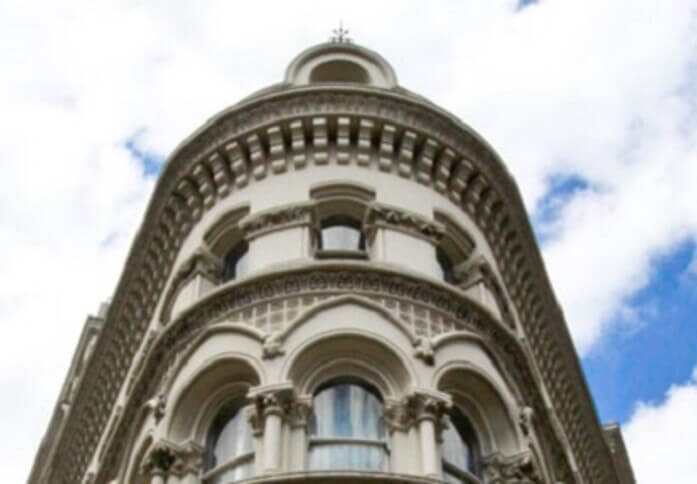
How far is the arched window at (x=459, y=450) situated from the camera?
2064cm

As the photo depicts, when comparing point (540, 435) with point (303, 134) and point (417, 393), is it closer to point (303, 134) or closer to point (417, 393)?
point (417, 393)

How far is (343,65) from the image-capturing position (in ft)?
97.0

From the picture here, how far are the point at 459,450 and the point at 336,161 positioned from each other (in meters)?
6.98

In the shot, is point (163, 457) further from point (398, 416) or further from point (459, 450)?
point (459, 450)

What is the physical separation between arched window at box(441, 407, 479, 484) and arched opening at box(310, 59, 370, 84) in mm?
10255

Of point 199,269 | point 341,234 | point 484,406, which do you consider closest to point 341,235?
point 341,234

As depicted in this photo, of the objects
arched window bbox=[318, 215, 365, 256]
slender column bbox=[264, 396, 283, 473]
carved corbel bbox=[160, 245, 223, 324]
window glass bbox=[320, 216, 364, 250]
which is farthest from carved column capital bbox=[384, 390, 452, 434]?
carved corbel bbox=[160, 245, 223, 324]

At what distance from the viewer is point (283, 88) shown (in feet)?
89.5

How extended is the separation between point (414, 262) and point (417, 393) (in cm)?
396

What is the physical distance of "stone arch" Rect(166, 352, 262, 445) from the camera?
2131 cm

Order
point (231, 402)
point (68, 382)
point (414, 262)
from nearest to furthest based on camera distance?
point (231, 402)
point (414, 262)
point (68, 382)

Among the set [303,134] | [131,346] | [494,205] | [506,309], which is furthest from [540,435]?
[131,346]

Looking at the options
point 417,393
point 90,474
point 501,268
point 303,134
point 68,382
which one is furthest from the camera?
point 68,382

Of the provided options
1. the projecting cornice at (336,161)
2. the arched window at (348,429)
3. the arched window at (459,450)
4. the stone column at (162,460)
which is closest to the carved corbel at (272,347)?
the arched window at (348,429)
